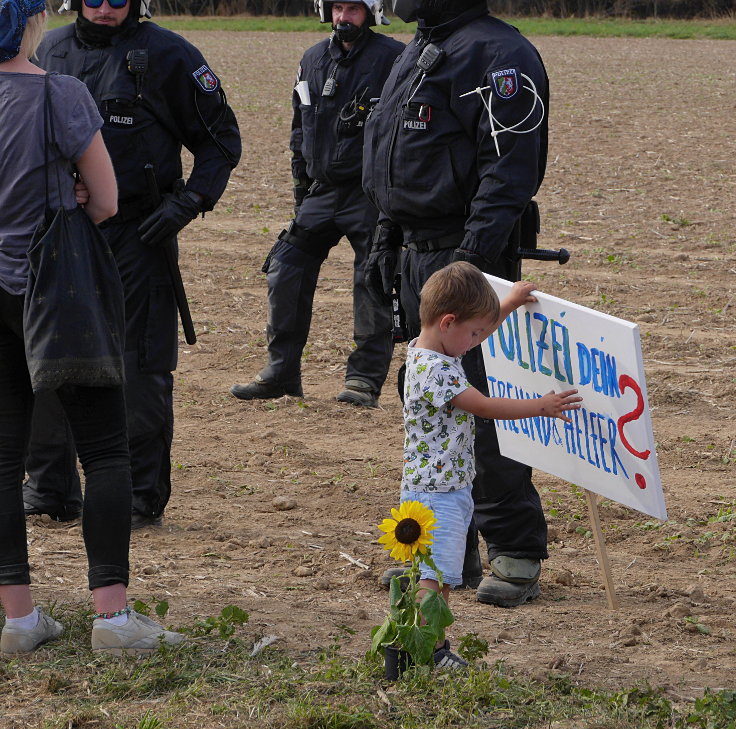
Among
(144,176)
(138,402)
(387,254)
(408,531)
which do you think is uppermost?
(144,176)

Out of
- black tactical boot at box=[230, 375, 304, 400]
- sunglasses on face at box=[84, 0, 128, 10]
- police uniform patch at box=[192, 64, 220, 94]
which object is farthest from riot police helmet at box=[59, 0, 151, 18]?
black tactical boot at box=[230, 375, 304, 400]

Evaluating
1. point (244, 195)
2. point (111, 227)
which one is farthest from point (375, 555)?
point (244, 195)

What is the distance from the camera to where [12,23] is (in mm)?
3719

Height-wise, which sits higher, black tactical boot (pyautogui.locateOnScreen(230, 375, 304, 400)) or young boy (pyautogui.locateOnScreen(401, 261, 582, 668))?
young boy (pyautogui.locateOnScreen(401, 261, 582, 668))

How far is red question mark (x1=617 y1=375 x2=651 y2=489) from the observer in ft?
12.9

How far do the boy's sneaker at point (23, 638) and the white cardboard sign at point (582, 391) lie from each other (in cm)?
169

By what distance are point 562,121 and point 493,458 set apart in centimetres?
1446

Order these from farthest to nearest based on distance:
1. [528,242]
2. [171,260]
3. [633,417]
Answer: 1. [171,260]
2. [528,242]
3. [633,417]

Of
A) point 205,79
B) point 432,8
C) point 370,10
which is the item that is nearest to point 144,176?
point 205,79

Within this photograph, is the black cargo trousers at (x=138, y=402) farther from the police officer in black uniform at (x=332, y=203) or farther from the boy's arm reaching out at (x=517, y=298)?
the police officer in black uniform at (x=332, y=203)

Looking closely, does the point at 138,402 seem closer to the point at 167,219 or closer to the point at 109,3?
the point at 167,219

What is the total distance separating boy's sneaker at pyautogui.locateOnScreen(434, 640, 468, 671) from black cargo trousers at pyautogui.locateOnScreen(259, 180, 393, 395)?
3.85 meters

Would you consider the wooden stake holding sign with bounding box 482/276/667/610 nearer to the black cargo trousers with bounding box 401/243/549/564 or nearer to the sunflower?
the black cargo trousers with bounding box 401/243/549/564

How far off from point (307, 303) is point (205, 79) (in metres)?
2.49
